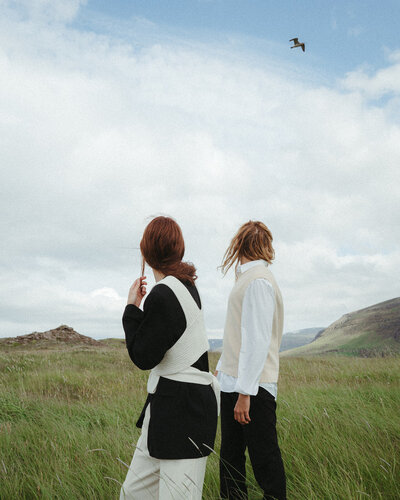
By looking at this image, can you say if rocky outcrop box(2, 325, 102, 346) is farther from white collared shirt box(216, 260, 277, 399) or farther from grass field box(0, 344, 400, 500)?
white collared shirt box(216, 260, 277, 399)

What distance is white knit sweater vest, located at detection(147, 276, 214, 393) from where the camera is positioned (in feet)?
6.86

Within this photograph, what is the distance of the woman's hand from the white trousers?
61 cm

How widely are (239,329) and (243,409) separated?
518mm

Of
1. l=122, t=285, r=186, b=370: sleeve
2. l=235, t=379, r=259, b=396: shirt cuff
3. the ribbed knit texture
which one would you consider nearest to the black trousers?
l=235, t=379, r=259, b=396: shirt cuff

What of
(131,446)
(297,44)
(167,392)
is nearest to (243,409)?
(167,392)

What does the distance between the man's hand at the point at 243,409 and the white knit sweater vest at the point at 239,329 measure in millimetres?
194

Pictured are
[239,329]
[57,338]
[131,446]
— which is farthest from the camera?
[57,338]

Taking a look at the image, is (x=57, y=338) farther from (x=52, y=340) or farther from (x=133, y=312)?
(x=133, y=312)

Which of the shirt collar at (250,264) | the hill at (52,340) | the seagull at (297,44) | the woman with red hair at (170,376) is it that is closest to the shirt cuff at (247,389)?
the woman with red hair at (170,376)

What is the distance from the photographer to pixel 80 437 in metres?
4.28

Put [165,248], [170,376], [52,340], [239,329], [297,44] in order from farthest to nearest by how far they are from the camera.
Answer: [52,340]
[297,44]
[239,329]
[165,248]
[170,376]

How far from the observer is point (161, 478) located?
2.07 meters

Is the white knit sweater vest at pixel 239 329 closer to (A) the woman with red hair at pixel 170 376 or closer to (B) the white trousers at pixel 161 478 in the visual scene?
(A) the woman with red hair at pixel 170 376

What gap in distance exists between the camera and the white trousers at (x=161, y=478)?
2.06 m
